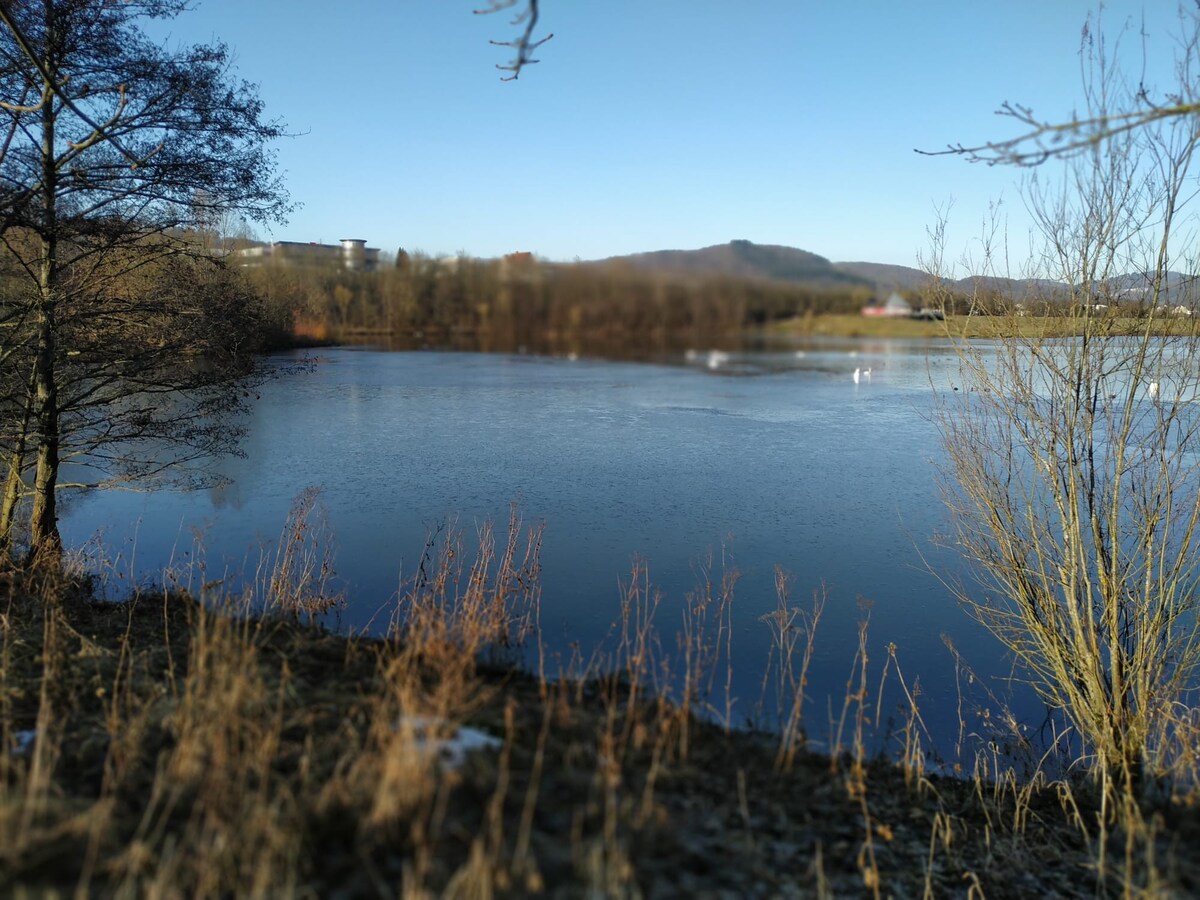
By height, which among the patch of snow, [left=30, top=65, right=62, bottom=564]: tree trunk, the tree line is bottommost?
the patch of snow

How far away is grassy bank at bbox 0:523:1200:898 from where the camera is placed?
2393 millimetres

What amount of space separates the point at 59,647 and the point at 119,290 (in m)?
5.25

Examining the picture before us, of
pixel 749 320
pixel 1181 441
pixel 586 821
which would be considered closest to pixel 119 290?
pixel 586 821

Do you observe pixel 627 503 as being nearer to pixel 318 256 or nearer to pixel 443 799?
pixel 443 799

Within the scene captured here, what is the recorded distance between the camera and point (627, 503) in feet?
Result: 37.3

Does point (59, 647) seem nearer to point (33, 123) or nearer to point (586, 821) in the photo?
point (586, 821)

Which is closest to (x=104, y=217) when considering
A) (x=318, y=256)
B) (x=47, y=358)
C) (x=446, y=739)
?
(x=47, y=358)

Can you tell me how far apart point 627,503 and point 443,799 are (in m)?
8.79

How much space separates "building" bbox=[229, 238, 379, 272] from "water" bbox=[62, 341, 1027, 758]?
3.92m

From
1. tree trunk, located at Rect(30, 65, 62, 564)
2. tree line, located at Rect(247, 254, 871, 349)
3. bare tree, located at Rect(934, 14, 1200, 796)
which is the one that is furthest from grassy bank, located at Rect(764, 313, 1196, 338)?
tree line, located at Rect(247, 254, 871, 349)

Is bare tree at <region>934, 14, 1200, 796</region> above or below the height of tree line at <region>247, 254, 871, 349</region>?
below

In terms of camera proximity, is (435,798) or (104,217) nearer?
(435,798)

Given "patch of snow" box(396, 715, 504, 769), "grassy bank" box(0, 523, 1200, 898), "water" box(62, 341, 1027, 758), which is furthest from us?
"water" box(62, 341, 1027, 758)

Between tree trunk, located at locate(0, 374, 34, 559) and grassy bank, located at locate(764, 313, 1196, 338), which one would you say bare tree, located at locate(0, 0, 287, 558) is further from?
grassy bank, located at locate(764, 313, 1196, 338)
